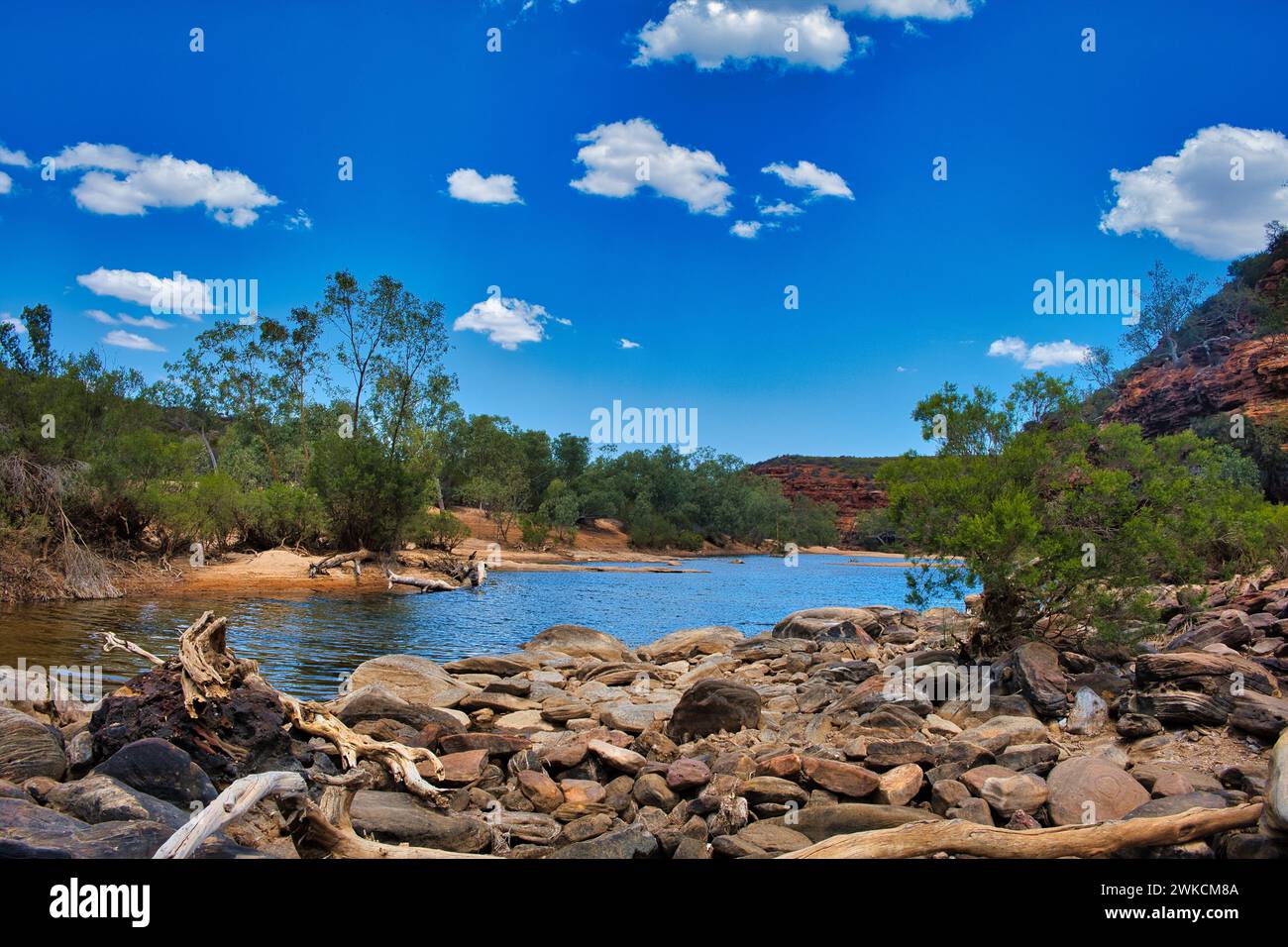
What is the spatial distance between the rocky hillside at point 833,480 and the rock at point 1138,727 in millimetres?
116201

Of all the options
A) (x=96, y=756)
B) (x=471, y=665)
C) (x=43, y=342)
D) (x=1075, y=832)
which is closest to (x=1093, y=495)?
(x=1075, y=832)

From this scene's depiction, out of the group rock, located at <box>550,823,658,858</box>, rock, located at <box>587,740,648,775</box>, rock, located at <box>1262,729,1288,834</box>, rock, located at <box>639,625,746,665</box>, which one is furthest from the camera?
rock, located at <box>639,625,746,665</box>

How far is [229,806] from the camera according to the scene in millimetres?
5629

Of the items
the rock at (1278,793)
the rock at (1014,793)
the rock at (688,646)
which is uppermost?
the rock at (1278,793)

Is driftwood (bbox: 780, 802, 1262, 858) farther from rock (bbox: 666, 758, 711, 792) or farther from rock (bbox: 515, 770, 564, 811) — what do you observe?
rock (bbox: 515, 770, 564, 811)

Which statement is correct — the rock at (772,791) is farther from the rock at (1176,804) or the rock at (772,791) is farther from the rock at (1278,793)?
the rock at (1278,793)

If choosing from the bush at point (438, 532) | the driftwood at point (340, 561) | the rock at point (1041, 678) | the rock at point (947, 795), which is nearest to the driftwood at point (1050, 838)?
the rock at point (947, 795)

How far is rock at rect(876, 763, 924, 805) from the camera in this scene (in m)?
7.07

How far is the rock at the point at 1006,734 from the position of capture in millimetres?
8078

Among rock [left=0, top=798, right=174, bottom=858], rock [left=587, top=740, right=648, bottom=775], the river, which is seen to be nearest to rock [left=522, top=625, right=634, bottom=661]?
the river

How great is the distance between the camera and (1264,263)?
165 ft

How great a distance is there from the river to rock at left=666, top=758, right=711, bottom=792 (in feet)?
24.6
